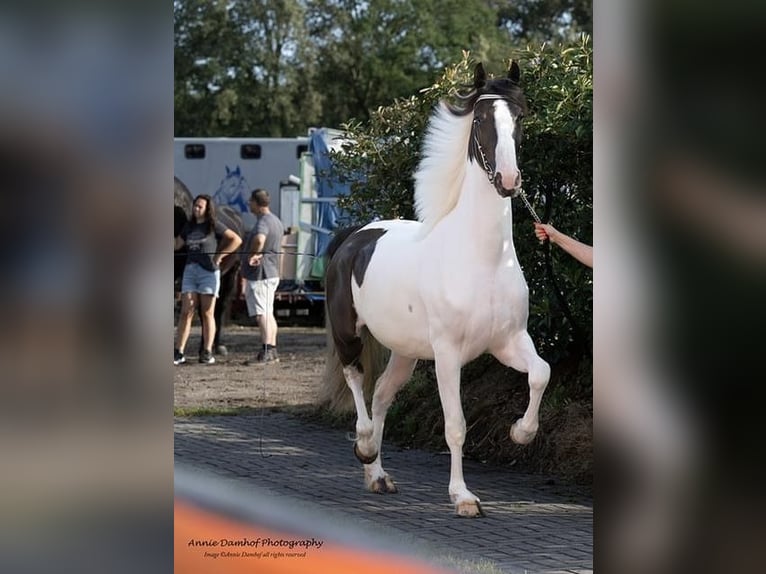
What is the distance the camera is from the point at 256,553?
2.88 m

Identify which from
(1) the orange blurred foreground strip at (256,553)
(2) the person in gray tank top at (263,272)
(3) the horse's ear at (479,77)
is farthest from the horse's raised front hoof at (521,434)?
(2) the person in gray tank top at (263,272)

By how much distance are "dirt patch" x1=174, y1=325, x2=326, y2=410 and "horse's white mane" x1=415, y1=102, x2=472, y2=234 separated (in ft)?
11.2

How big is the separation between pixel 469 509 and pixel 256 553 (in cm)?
215

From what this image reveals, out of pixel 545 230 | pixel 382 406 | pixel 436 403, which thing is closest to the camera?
pixel 545 230

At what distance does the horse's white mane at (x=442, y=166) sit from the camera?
191 inches

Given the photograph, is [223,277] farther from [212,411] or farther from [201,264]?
[212,411]

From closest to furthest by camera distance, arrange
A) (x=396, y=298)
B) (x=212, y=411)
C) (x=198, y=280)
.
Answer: (x=396, y=298) < (x=212, y=411) < (x=198, y=280)

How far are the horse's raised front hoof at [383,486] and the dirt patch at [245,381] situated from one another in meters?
2.59

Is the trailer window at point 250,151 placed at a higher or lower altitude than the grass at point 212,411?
higher

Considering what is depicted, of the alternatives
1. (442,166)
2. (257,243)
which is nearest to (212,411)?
(257,243)

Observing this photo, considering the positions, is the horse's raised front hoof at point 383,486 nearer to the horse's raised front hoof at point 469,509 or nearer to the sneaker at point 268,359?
the horse's raised front hoof at point 469,509
